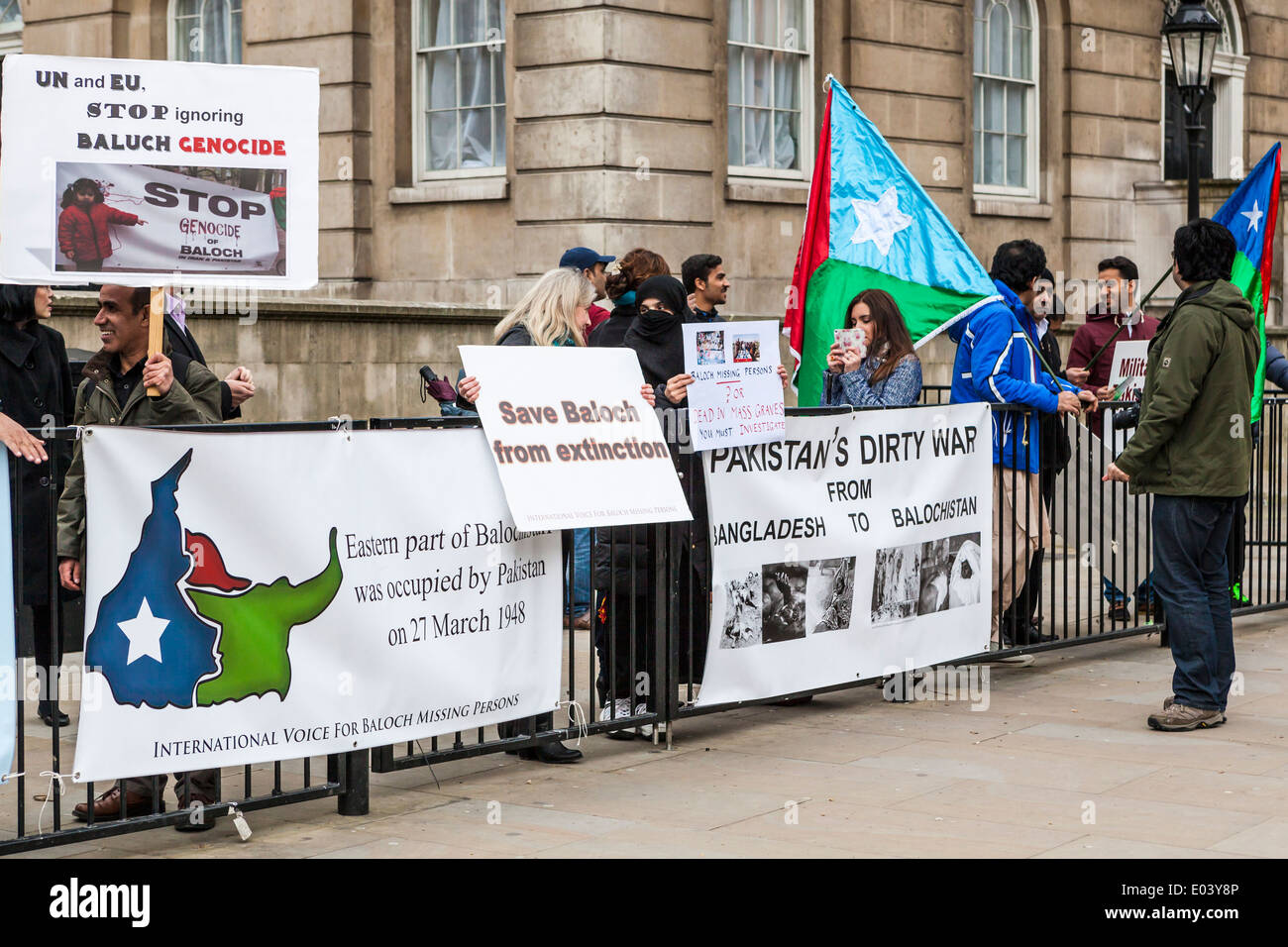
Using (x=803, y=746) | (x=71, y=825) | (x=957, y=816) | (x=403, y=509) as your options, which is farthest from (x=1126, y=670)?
(x=71, y=825)

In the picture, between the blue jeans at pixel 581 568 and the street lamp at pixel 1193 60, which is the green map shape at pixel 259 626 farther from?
the street lamp at pixel 1193 60

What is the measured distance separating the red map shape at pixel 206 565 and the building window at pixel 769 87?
42.3 ft

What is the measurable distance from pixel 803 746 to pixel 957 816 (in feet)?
4.39

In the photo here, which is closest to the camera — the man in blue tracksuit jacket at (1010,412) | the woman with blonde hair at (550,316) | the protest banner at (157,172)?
the protest banner at (157,172)

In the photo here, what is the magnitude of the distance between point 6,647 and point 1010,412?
5425 millimetres

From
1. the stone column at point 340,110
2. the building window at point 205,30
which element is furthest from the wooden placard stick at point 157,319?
the building window at point 205,30

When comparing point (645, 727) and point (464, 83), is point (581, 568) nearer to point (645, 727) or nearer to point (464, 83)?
point (645, 727)

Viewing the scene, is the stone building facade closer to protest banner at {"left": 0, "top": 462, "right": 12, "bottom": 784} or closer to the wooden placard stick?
the wooden placard stick

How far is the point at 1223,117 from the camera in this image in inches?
982

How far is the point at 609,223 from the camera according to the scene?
16.8m

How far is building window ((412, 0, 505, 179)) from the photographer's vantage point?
18.0 m

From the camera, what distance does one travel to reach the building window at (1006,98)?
21125mm

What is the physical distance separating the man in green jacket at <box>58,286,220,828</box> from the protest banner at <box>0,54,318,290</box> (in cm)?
38

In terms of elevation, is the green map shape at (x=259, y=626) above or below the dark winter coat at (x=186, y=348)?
below
